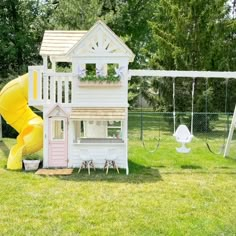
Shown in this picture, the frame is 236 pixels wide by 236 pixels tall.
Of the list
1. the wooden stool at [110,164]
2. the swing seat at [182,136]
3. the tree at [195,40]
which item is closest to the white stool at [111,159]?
the wooden stool at [110,164]

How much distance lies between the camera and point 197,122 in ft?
67.1

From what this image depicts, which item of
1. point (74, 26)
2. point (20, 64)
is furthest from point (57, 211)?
point (20, 64)

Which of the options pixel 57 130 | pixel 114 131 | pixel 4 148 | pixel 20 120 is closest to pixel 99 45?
pixel 57 130

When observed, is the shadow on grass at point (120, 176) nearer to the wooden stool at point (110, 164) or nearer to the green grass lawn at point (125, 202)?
the green grass lawn at point (125, 202)

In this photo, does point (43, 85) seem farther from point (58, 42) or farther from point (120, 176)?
point (120, 176)

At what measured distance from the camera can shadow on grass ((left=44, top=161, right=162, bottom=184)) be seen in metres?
8.68

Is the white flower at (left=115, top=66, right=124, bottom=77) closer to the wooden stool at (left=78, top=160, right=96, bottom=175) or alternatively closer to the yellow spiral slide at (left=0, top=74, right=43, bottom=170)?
the wooden stool at (left=78, top=160, right=96, bottom=175)

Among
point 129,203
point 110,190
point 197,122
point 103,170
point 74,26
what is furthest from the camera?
point 74,26

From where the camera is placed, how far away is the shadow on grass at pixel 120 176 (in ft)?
28.5

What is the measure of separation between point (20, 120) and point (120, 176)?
12.4 feet

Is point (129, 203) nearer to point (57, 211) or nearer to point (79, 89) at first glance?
point (57, 211)

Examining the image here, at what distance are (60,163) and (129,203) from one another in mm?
3716

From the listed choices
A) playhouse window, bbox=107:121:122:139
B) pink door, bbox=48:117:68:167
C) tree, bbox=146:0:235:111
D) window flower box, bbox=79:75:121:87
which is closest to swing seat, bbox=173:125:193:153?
playhouse window, bbox=107:121:122:139

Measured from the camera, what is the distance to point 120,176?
9.10m
